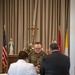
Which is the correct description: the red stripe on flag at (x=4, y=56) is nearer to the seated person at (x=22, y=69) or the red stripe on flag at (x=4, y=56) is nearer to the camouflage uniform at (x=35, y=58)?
the camouflage uniform at (x=35, y=58)

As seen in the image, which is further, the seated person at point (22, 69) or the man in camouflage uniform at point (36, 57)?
the man in camouflage uniform at point (36, 57)

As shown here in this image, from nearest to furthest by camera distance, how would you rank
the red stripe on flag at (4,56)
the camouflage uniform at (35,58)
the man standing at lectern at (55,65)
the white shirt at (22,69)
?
the white shirt at (22,69) → the man standing at lectern at (55,65) → the camouflage uniform at (35,58) → the red stripe on flag at (4,56)

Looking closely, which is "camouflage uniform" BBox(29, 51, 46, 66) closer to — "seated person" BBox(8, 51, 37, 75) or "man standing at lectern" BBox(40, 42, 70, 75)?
"man standing at lectern" BBox(40, 42, 70, 75)

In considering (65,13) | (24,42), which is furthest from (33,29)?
(65,13)

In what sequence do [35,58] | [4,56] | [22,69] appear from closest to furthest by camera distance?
1. [22,69]
2. [35,58]
3. [4,56]

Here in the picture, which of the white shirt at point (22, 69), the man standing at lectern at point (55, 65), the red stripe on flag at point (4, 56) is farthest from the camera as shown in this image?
the red stripe on flag at point (4, 56)

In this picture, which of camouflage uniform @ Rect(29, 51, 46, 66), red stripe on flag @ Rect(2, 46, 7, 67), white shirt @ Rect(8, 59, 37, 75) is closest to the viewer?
white shirt @ Rect(8, 59, 37, 75)

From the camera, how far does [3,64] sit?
22.7 ft

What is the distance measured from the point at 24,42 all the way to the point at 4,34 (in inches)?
29.8

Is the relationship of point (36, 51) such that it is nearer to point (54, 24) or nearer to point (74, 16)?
point (74, 16)

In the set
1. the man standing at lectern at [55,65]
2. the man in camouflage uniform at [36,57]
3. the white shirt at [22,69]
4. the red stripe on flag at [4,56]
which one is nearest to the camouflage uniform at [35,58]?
the man in camouflage uniform at [36,57]

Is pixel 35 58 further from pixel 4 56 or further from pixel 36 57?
pixel 4 56

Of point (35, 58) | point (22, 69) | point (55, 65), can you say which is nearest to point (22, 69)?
point (22, 69)

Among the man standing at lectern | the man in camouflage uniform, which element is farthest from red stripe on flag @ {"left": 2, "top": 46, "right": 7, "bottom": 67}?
the man standing at lectern
